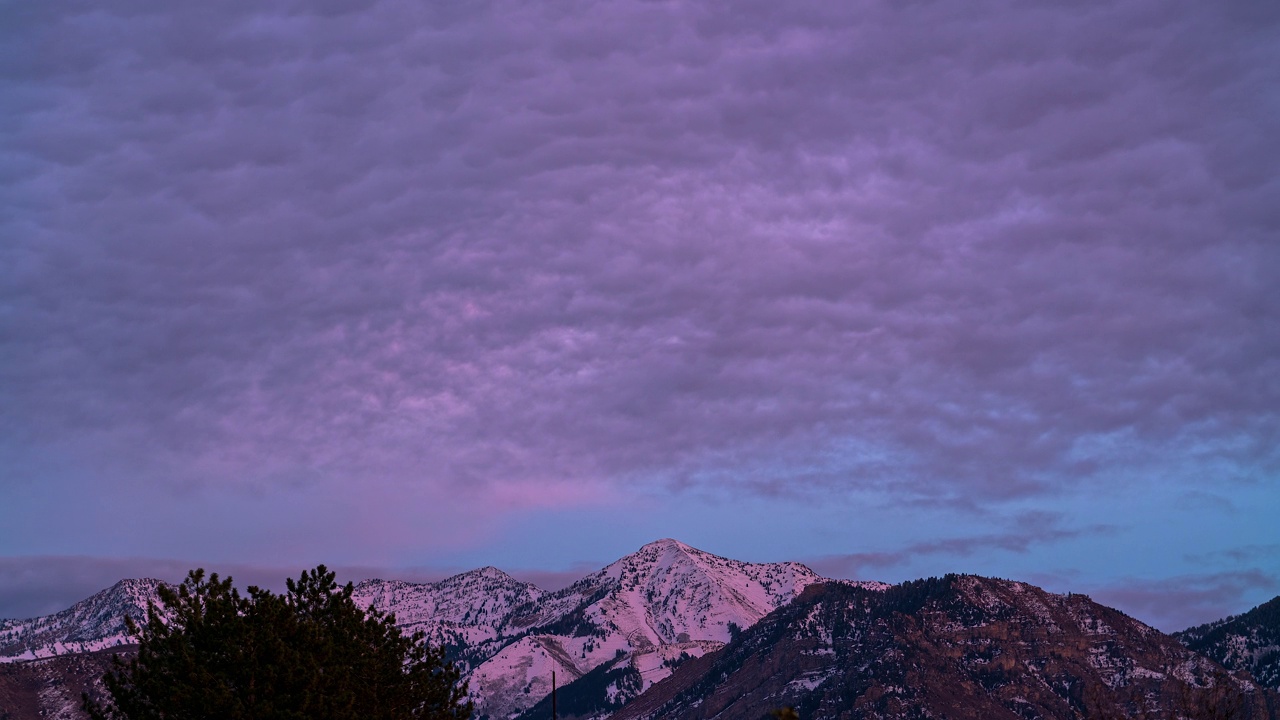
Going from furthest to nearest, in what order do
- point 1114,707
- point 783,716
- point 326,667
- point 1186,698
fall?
point 326,667 < point 1114,707 < point 1186,698 < point 783,716

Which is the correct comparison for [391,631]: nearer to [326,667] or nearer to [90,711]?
[326,667]

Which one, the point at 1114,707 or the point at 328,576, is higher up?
the point at 328,576

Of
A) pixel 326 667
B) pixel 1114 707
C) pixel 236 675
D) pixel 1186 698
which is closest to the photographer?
pixel 1186 698

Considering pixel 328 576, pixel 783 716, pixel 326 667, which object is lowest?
pixel 783 716

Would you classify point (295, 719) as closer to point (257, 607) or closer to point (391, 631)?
point (257, 607)

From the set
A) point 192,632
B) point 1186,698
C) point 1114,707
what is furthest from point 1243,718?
point 192,632

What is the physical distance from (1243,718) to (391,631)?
53.1 meters

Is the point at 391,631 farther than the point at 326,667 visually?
Yes

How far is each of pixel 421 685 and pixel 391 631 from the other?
4.77m

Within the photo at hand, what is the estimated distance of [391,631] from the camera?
96188 millimetres

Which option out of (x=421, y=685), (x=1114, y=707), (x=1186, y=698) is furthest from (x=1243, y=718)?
(x=421, y=685)

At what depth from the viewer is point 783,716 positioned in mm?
44875

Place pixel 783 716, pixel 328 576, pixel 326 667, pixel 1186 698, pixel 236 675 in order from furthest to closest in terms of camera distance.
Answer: pixel 328 576, pixel 326 667, pixel 236 675, pixel 1186 698, pixel 783 716

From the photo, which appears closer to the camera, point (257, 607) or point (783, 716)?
point (783, 716)
